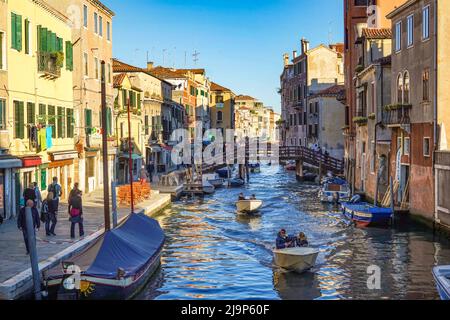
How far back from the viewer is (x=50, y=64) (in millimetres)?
27578

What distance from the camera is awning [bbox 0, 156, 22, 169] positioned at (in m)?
22.2

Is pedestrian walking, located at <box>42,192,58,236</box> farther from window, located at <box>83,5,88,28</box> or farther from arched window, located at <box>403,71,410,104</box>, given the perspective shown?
window, located at <box>83,5,88,28</box>

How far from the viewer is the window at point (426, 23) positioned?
2572 cm

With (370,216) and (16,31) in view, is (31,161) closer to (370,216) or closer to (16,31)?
(16,31)

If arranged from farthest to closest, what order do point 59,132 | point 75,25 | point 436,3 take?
point 75,25, point 59,132, point 436,3

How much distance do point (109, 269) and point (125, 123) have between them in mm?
32001

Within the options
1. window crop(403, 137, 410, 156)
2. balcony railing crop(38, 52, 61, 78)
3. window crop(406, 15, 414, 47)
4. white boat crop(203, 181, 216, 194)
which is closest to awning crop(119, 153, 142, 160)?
white boat crop(203, 181, 216, 194)

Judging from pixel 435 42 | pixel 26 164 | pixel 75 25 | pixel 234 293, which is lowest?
pixel 234 293

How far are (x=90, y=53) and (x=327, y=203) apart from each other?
52.5 ft

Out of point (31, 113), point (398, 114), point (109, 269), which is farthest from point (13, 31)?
point (398, 114)

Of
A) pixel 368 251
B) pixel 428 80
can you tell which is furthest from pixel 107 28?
pixel 368 251

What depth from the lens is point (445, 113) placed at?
25.0 metres

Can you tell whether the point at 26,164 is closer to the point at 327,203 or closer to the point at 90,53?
the point at 90,53

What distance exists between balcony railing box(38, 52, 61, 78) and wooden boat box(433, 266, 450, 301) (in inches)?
719
